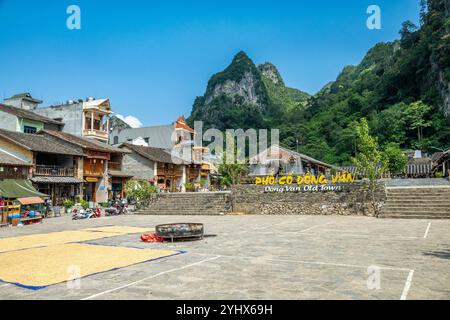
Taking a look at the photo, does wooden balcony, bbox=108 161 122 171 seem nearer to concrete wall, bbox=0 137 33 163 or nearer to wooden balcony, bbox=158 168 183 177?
wooden balcony, bbox=158 168 183 177

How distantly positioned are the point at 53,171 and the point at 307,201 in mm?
21143

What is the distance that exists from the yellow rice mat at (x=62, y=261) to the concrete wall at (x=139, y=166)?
3054 cm

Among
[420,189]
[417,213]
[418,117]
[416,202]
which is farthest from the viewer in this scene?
[418,117]

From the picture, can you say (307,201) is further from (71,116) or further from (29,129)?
(71,116)

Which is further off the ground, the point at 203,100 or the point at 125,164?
the point at 203,100

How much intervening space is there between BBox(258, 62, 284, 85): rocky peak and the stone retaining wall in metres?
146

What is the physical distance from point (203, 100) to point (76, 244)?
423 ft

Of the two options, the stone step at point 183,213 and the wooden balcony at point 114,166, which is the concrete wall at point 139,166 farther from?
→ the stone step at point 183,213

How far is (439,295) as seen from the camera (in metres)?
5.61

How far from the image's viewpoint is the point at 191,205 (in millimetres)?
28156

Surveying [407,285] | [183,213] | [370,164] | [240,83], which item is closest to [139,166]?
[183,213]

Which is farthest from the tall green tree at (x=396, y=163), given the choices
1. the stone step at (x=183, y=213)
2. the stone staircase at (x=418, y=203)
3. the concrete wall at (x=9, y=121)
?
the concrete wall at (x=9, y=121)
